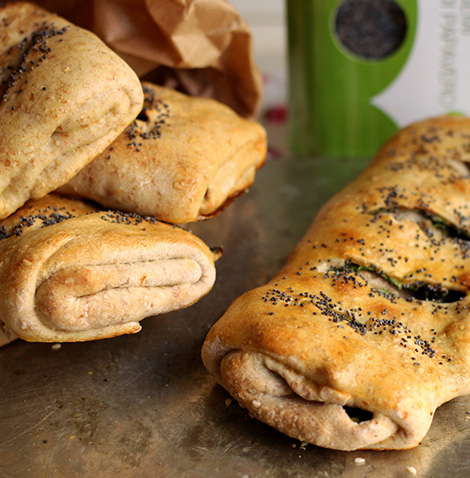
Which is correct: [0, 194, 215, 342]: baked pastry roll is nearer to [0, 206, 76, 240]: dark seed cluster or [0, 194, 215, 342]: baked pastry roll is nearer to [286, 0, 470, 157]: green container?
[0, 206, 76, 240]: dark seed cluster

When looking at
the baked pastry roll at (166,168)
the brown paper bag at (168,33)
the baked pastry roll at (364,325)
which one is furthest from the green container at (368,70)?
the baked pastry roll at (166,168)

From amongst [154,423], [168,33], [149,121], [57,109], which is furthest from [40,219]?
[168,33]

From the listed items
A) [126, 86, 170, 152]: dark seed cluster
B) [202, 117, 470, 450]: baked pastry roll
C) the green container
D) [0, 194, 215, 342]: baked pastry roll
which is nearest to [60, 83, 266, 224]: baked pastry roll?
[126, 86, 170, 152]: dark seed cluster

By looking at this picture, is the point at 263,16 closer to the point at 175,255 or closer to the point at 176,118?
the point at 176,118

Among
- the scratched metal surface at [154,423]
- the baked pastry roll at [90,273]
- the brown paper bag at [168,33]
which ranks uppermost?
the brown paper bag at [168,33]

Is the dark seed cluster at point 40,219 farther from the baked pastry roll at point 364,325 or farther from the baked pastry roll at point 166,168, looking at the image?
the baked pastry roll at point 364,325

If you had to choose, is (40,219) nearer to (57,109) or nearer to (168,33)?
(57,109)

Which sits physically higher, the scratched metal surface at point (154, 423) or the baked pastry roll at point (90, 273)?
the baked pastry roll at point (90, 273)

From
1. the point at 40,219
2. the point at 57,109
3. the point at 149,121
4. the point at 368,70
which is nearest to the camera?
the point at 57,109
